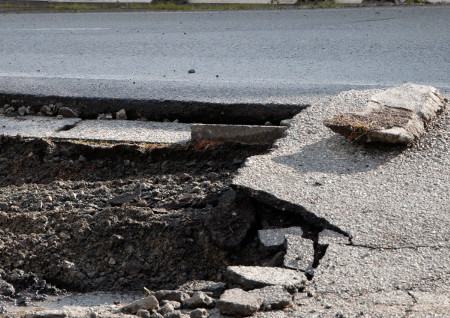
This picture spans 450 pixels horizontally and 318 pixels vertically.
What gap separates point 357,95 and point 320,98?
333mm

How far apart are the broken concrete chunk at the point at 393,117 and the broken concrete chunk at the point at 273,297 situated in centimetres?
143

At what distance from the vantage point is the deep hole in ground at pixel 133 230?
9.84 ft

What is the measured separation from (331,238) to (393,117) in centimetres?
122

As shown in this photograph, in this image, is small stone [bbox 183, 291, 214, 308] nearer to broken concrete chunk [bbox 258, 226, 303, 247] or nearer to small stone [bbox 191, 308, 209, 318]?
small stone [bbox 191, 308, 209, 318]

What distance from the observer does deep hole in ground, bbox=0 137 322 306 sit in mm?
3000

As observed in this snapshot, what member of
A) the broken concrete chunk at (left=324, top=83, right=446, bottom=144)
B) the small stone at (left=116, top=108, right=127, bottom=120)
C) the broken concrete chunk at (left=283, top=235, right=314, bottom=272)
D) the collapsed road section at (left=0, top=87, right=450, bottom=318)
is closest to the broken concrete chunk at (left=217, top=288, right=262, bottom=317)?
the collapsed road section at (left=0, top=87, right=450, bottom=318)

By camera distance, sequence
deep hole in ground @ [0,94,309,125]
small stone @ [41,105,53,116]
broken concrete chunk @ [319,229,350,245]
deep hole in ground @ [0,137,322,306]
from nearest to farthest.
Result: broken concrete chunk @ [319,229,350,245], deep hole in ground @ [0,137,322,306], deep hole in ground @ [0,94,309,125], small stone @ [41,105,53,116]

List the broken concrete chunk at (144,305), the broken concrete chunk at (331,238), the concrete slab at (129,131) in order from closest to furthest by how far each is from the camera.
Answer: the broken concrete chunk at (144,305) < the broken concrete chunk at (331,238) < the concrete slab at (129,131)

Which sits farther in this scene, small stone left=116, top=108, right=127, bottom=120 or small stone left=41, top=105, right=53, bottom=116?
small stone left=41, top=105, right=53, bottom=116

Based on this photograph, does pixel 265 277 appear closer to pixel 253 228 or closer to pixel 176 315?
pixel 176 315

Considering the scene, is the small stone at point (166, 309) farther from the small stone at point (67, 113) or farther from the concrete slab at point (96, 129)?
the small stone at point (67, 113)

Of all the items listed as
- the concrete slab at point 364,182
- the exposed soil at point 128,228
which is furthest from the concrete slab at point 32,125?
the concrete slab at point 364,182

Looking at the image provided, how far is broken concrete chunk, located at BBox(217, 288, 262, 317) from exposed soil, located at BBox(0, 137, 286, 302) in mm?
571

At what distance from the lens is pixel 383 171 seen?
131 inches
